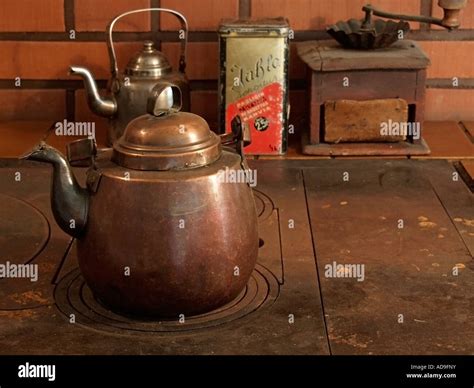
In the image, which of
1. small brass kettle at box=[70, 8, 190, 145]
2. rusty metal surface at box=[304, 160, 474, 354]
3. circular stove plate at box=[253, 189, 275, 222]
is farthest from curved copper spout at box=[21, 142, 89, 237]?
small brass kettle at box=[70, 8, 190, 145]

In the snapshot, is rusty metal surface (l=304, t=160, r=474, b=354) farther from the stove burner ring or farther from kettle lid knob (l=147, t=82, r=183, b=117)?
kettle lid knob (l=147, t=82, r=183, b=117)

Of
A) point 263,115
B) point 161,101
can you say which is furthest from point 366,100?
point 161,101

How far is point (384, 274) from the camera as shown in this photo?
1514mm

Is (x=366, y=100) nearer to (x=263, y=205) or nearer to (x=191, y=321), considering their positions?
(x=263, y=205)

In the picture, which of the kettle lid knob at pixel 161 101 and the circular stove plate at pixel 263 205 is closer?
the kettle lid knob at pixel 161 101

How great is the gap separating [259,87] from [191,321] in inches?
33.3

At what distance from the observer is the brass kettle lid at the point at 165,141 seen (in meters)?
1.30

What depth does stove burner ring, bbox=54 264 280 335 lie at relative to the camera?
4.40ft

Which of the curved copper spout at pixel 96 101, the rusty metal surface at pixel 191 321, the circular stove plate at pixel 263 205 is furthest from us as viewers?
the curved copper spout at pixel 96 101

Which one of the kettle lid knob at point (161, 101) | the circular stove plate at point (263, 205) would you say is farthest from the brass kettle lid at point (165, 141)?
the circular stove plate at point (263, 205)

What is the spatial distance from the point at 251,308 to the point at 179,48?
1086 mm

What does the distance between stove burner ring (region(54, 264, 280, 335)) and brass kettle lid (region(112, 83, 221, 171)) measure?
0.73 feet

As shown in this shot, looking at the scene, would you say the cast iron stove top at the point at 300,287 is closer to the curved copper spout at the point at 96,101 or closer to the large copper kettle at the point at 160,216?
the large copper kettle at the point at 160,216
